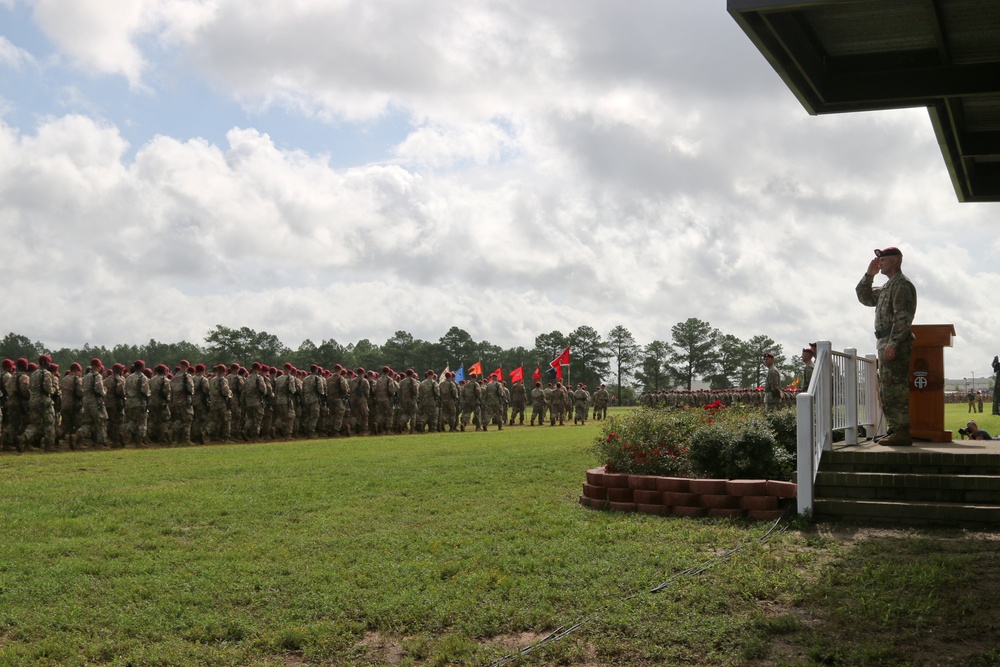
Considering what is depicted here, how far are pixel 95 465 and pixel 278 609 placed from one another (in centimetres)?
1166

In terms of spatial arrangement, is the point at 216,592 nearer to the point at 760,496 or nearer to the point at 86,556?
the point at 86,556

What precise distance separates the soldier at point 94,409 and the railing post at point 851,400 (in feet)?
58.0

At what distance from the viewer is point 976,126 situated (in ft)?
29.5

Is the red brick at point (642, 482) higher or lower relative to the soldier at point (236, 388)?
lower

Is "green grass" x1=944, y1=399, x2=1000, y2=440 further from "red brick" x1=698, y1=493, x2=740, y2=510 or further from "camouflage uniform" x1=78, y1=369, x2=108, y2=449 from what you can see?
"camouflage uniform" x1=78, y1=369, x2=108, y2=449

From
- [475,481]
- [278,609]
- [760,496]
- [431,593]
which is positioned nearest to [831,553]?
[760,496]

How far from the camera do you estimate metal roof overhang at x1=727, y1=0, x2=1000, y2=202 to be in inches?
250

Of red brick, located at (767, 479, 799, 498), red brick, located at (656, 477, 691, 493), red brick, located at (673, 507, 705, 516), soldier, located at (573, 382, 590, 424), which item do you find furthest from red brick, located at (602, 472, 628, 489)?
soldier, located at (573, 382, 590, 424)

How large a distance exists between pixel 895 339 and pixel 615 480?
353 cm

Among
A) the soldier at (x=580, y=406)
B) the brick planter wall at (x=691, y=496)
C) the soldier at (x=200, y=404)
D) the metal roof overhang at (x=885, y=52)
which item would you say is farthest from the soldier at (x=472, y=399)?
the metal roof overhang at (x=885, y=52)

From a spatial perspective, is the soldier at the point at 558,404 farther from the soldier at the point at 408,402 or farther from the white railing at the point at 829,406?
the white railing at the point at 829,406

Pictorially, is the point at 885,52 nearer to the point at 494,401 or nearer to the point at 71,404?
the point at 71,404

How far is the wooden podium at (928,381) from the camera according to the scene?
444 inches

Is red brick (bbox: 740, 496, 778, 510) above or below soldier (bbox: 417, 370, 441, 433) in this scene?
below
